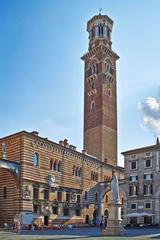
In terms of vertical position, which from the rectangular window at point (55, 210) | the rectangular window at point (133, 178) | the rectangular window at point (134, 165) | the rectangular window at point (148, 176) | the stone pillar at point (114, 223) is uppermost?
the rectangular window at point (134, 165)

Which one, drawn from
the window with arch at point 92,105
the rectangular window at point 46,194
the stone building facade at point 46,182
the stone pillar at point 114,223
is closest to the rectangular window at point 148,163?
the stone building facade at point 46,182

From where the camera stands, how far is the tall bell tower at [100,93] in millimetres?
61844

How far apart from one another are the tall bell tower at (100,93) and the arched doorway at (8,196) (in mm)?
24389

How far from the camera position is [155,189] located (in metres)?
46.1

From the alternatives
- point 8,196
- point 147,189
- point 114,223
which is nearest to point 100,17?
point 147,189

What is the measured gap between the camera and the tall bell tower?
203ft

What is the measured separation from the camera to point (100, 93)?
208 ft

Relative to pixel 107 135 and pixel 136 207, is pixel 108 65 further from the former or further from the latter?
pixel 136 207

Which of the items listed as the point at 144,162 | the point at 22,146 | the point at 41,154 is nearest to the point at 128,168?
the point at 144,162

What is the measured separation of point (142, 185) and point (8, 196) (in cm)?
1932

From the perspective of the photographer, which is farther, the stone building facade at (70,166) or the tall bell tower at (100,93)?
the tall bell tower at (100,93)

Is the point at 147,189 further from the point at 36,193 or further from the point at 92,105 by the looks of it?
the point at 92,105

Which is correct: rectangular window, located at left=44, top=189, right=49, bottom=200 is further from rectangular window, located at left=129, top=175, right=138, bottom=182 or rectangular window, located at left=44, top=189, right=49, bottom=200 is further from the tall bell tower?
the tall bell tower

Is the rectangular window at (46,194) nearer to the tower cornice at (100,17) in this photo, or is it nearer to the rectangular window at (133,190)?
the rectangular window at (133,190)
